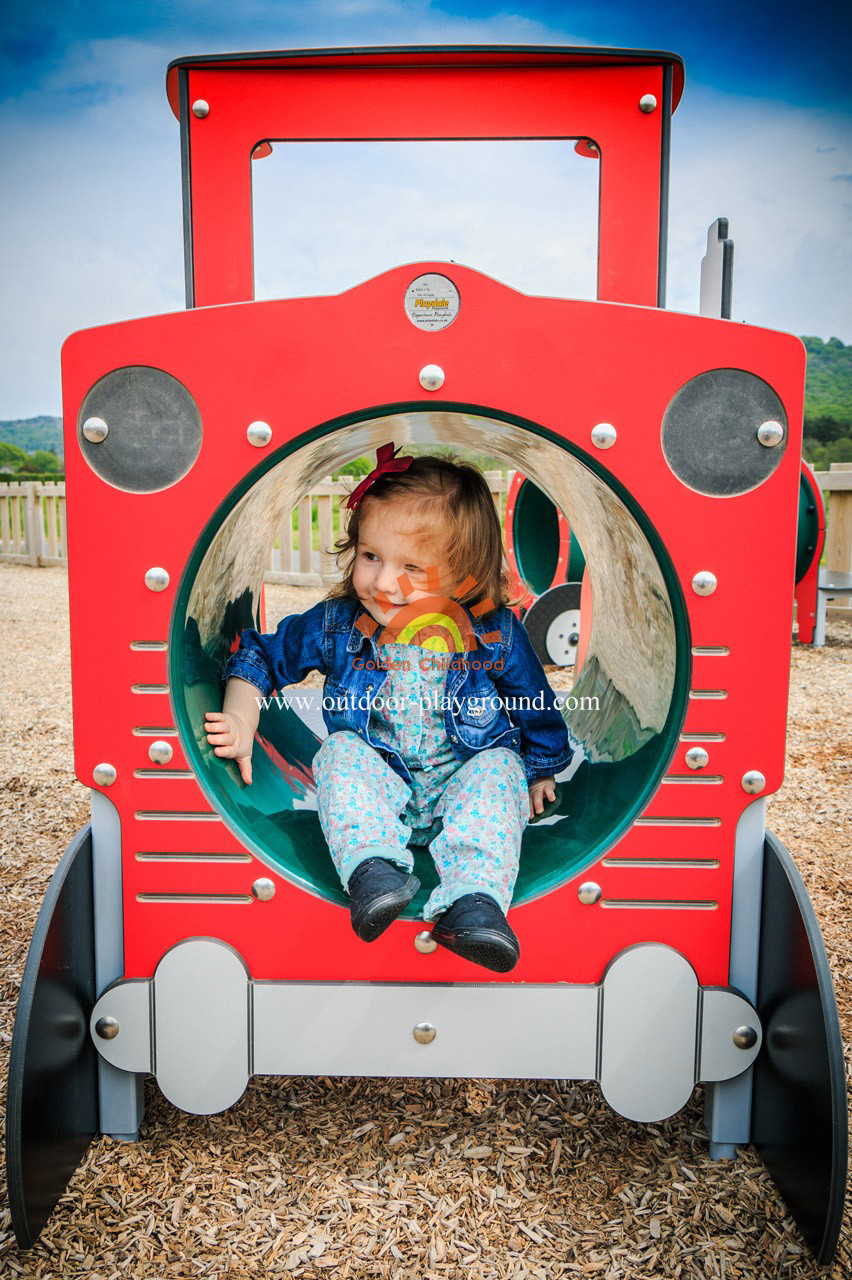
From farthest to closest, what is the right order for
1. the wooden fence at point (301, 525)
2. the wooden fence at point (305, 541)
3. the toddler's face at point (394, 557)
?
1. the wooden fence at point (305, 541)
2. the wooden fence at point (301, 525)
3. the toddler's face at point (394, 557)

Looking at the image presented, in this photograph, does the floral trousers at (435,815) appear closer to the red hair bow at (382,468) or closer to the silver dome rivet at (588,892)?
the silver dome rivet at (588,892)

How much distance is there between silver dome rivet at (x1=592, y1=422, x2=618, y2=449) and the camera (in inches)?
44.8

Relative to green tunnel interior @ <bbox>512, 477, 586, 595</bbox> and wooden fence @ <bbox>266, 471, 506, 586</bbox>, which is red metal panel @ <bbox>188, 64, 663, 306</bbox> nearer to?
green tunnel interior @ <bbox>512, 477, 586, 595</bbox>

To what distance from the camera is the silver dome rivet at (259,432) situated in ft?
3.76

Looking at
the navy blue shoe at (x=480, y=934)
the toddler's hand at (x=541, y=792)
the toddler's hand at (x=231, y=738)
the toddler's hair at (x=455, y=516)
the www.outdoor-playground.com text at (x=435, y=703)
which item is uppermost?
the toddler's hair at (x=455, y=516)

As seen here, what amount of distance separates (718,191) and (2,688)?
569 inches

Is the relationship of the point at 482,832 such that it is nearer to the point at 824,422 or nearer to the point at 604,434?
the point at 604,434

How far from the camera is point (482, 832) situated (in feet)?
4.04

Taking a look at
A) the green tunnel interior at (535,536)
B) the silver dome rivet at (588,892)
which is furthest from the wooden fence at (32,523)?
the silver dome rivet at (588,892)

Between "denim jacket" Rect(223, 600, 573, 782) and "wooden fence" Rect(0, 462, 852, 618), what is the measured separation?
15.9 inches

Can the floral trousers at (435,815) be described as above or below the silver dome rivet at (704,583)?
below

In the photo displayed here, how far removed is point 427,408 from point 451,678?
532 mm

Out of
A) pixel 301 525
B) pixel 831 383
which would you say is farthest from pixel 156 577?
pixel 831 383

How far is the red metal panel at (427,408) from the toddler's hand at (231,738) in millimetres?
161
